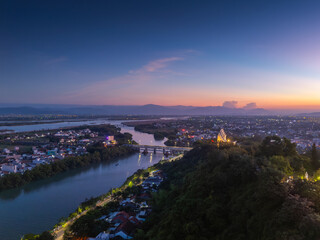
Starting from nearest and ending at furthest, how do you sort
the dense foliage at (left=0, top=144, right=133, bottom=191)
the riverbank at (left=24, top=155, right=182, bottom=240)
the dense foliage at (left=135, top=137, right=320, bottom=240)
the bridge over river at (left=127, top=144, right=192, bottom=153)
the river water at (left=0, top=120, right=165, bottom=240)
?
the dense foliage at (left=135, top=137, right=320, bottom=240), the riverbank at (left=24, top=155, right=182, bottom=240), the river water at (left=0, top=120, right=165, bottom=240), the dense foliage at (left=0, top=144, right=133, bottom=191), the bridge over river at (left=127, top=144, right=192, bottom=153)

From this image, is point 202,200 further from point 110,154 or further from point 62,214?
point 110,154

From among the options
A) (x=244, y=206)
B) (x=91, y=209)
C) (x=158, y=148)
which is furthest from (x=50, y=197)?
(x=158, y=148)

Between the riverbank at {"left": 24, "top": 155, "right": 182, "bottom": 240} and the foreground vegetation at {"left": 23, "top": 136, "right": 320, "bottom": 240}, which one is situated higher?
the foreground vegetation at {"left": 23, "top": 136, "right": 320, "bottom": 240}

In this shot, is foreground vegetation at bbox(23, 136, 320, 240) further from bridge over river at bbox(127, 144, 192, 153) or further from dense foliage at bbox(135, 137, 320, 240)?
bridge over river at bbox(127, 144, 192, 153)

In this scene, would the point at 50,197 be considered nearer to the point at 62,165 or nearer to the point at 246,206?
the point at 62,165

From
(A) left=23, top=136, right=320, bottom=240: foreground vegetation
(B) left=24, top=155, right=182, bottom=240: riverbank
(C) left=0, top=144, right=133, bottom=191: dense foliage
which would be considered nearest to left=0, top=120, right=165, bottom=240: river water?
(C) left=0, top=144, right=133, bottom=191: dense foliage

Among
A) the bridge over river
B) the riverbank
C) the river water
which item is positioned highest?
the riverbank
